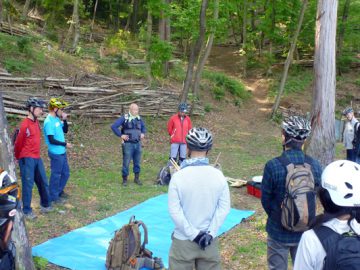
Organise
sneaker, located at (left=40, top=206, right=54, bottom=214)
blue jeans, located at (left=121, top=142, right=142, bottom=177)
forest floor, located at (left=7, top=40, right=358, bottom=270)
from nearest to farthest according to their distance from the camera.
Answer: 1. forest floor, located at (left=7, top=40, right=358, bottom=270)
2. sneaker, located at (left=40, top=206, right=54, bottom=214)
3. blue jeans, located at (left=121, top=142, right=142, bottom=177)

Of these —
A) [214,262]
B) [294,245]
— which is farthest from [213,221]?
[294,245]

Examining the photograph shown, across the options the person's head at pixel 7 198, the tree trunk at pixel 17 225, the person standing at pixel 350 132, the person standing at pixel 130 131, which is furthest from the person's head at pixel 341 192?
the person standing at pixel 350 132

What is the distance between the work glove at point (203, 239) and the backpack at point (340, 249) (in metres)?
1.49

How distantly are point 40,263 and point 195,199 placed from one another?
2746mm

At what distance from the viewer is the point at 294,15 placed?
24516 millimetres

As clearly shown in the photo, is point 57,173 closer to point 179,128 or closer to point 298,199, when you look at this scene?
point 179,128

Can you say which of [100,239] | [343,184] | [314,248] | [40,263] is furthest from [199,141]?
[100,239]

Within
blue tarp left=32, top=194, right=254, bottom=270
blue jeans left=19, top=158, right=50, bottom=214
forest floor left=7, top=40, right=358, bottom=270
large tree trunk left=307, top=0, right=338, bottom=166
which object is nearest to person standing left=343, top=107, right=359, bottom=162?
large tree trunk left=307, top=0, right=338, bottom=166

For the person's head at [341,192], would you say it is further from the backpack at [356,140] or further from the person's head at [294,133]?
the backpack at [356,140]

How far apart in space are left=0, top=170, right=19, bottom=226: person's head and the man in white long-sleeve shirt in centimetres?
137

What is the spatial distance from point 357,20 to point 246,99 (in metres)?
8.35

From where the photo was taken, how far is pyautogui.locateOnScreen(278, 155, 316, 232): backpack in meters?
3.68

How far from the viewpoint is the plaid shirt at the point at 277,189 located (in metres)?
3.81

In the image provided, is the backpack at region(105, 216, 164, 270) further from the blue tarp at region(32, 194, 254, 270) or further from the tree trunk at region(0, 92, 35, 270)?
the tree trunk at region(0, 92, 35, 270)
